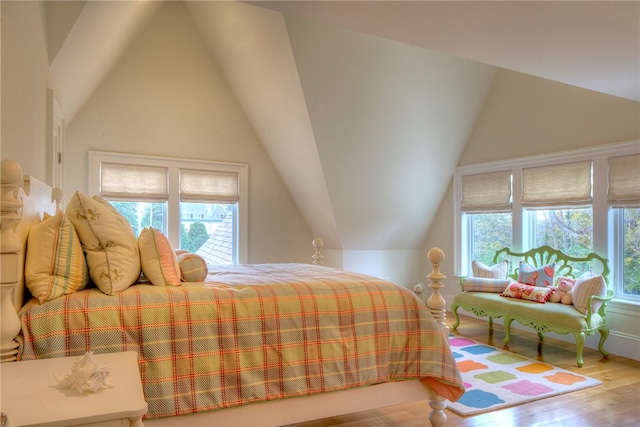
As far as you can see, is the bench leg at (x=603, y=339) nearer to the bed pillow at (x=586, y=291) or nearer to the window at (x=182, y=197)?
the bed pillow at (x=586, y=291)

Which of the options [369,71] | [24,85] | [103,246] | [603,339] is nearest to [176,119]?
[369,71]

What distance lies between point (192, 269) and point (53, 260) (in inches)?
23.9

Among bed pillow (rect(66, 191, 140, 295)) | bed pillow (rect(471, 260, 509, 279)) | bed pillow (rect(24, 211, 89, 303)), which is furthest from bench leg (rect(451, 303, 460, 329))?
bed pillow (rect(24, 211, 89, 303))

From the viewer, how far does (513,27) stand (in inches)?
82.0

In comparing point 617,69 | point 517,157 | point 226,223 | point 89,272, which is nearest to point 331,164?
point 226,223

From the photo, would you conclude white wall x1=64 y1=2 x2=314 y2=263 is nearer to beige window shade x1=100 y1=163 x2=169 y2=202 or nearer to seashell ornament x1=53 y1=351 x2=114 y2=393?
beige window shade x1=100 y1=163 x2=169 y2=202

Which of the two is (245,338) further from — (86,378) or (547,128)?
(547,128)

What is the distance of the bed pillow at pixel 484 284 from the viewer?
14.0ft

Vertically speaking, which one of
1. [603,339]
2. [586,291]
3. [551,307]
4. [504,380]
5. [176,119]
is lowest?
[504,380]

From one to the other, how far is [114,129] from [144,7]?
1.33 meters

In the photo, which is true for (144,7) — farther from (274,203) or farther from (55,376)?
(55,376)

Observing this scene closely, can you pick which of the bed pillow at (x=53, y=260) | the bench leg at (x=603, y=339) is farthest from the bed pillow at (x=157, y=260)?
the bench leg at (x=603, y=339)

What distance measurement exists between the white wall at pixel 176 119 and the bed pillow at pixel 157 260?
2.94 m

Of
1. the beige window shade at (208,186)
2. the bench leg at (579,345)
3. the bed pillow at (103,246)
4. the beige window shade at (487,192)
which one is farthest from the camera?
the beige window shade at (208,186)
